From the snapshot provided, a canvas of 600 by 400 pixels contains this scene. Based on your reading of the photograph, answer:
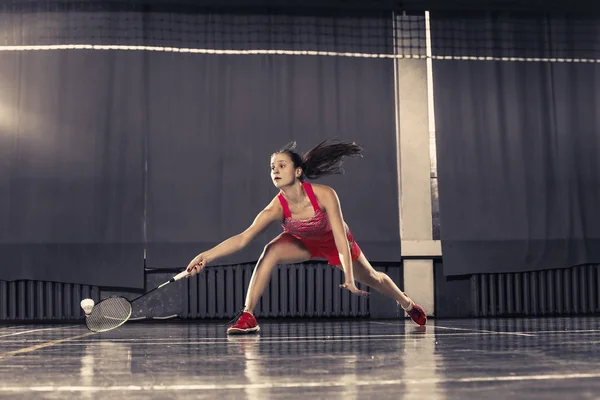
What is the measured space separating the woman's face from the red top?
71mm

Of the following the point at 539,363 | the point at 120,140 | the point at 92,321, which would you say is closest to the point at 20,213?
the point at 120,140

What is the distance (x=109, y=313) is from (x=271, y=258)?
1.01 meters

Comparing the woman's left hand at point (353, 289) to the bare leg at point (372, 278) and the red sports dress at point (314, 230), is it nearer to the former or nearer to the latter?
the red sports dress at point (314, 230)

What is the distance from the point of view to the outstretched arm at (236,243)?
12.7 feet

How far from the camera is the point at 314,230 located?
4410mm

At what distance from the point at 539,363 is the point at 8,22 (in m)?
6.46

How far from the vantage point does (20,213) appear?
6.98 metres

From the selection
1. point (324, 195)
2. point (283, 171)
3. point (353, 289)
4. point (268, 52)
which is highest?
point (268, 52)

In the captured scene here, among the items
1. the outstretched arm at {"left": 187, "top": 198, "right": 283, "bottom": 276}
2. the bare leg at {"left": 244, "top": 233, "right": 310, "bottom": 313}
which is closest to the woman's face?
the outstretched arm at {"left": 187, "top": 198, "right": 283, "bottom": 276}

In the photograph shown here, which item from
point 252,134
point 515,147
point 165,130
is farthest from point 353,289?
point 515,147

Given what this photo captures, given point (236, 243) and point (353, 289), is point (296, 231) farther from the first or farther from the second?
point (353, 289)

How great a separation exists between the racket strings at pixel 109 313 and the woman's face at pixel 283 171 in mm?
1092

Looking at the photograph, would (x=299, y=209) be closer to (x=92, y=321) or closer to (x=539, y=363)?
(x=92, y=321)

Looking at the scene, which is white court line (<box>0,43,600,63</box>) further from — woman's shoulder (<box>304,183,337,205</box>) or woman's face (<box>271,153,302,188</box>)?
woman's shoulder (<box>304,183,337,205</box>)
